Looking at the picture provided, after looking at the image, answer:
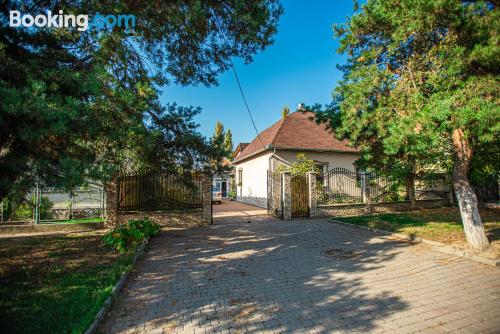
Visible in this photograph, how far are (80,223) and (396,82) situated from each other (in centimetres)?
1253

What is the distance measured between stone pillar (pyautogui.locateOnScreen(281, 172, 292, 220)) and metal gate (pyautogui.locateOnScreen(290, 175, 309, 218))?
361 mm

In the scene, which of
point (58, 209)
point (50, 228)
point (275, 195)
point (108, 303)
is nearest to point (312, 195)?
point (275, 195)

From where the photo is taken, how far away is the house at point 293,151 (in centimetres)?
1709

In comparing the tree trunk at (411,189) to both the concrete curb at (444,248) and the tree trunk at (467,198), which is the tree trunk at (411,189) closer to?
the concrete curb at (444,248)

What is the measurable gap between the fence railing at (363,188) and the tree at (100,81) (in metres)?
8.94

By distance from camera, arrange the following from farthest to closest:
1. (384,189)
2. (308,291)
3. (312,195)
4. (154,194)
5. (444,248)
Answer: (384,189) < (312,195) < (154,194) < (444,248) < (308,291)

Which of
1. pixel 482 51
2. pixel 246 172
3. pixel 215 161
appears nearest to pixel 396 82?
pixel 482 51

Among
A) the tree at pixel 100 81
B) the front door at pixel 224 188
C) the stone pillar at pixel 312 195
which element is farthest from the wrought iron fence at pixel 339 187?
the front door at pixel 224 188

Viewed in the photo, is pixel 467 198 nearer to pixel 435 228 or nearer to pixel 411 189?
pixel 435 228

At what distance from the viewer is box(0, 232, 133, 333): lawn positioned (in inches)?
144

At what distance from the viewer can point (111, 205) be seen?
36.1 ft

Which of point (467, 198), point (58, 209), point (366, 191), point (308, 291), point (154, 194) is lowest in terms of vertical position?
point (308, 291)

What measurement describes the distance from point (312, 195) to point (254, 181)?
7.91 m

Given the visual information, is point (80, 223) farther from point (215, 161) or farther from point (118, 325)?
point (118, 325)
